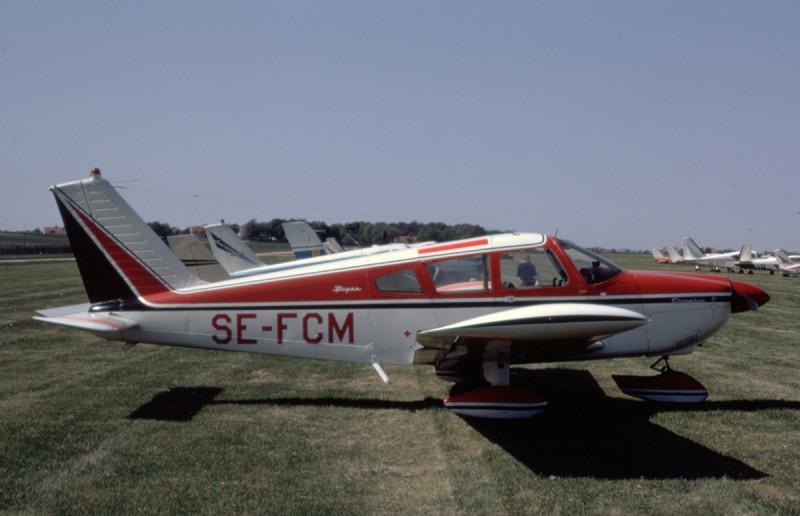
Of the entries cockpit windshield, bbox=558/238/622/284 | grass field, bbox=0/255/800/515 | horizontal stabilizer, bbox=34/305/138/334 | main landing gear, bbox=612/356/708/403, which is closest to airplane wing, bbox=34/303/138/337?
horizontal stabilizer, bbox=34/305/138/334

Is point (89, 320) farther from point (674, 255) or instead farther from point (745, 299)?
point (674, 255)

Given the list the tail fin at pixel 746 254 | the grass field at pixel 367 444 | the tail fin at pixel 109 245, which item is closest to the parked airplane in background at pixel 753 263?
the tail fin at pixel 746 254

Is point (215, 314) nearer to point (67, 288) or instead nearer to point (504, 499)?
point (504, 499)

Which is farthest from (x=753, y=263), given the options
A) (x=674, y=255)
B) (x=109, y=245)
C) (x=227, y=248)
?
(x=109, y=245)

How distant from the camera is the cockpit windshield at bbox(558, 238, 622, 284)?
6219 millimetres

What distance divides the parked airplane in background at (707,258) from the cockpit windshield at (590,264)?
4275 cm

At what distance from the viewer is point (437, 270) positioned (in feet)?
20.1

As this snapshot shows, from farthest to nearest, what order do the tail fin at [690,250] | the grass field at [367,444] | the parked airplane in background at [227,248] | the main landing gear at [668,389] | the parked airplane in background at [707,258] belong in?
the tail fin at [690,250], the parked airplane in background at [707,258], the parked airplane in background at [227,248], the main landing gear at [668,389], the grass field at [367,444]

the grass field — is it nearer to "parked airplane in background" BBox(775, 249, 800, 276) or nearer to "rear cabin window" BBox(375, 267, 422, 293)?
"rear cabin window" BBox(375, 267, 422, 293)

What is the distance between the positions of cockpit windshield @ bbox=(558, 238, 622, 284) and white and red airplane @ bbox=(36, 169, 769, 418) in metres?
0.02

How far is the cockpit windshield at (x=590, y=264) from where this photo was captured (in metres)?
6.22

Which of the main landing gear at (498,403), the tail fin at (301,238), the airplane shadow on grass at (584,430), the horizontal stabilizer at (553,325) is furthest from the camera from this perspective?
the tail fin at (301,238)

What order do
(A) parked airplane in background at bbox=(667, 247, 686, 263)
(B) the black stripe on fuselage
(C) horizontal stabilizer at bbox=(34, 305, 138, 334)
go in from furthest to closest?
1. (A) parked airplane in background at bbox=(667, 247, 686, 263)
2. (B) the black stripe on fuselage
3. (C) horizontal stabilizer at bbox=(34, 305, 138, 334)

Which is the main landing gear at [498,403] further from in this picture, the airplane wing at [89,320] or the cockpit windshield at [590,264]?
the airplane wing at [89,320]
